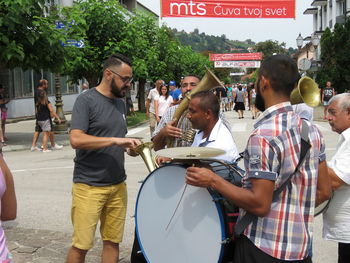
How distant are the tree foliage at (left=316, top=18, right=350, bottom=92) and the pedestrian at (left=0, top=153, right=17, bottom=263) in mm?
31171

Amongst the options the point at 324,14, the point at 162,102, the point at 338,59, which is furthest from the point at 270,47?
the point at 162,102

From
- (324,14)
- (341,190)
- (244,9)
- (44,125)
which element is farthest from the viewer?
(324,14)

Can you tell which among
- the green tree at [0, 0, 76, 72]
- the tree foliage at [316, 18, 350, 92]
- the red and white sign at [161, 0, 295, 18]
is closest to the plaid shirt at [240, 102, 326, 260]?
the green tree at [0, 0, 76, 72]

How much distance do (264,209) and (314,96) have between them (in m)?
0.71

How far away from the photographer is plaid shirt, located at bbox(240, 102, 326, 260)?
2.18m

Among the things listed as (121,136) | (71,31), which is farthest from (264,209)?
(71,31)

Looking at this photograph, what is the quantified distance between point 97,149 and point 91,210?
488mm

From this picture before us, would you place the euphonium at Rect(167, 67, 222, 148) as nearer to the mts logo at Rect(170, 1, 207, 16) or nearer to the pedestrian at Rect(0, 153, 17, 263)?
the pedestrian at Rect(0, 153, 17, 263)

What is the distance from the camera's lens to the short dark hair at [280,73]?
2.29 meters

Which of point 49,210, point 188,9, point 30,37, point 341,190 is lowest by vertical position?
point 49,210

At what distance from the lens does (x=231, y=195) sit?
7.50ft

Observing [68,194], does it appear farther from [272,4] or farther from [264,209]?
[272,4]

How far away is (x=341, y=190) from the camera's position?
10.2 ft

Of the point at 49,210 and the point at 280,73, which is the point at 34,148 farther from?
the point at 280,73
